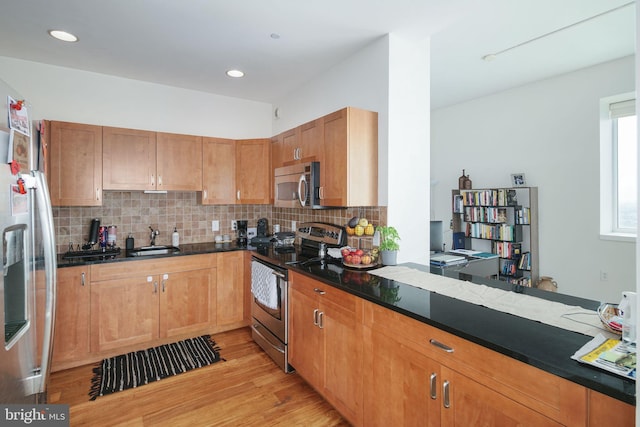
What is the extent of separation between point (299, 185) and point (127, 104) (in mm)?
2147

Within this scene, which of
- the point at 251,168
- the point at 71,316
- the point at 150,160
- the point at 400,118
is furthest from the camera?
the point at 251,168

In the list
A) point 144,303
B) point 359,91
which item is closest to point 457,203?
point 359,91

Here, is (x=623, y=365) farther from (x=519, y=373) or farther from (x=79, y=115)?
(x=79, y=115)

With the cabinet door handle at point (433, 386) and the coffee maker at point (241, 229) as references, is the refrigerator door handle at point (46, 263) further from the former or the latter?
the coffee maker at point (241, 229)

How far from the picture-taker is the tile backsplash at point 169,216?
3.06 meters

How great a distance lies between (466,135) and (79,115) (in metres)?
5.09

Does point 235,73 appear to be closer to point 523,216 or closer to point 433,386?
point 433,386

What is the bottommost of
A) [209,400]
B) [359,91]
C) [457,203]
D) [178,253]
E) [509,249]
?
[209,400]

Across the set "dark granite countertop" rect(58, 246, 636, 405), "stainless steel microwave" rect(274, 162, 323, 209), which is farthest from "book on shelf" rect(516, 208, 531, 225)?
"stainless steel microwave" rect(274, 162, 323, 209)

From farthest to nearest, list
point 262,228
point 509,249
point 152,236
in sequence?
point 509,249 → point 262,228 → point 152,236

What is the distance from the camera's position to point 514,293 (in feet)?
5.65

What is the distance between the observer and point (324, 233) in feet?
10.0

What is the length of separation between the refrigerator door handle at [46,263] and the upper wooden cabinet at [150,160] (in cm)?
156

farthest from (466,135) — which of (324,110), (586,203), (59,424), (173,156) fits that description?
(59,424)
